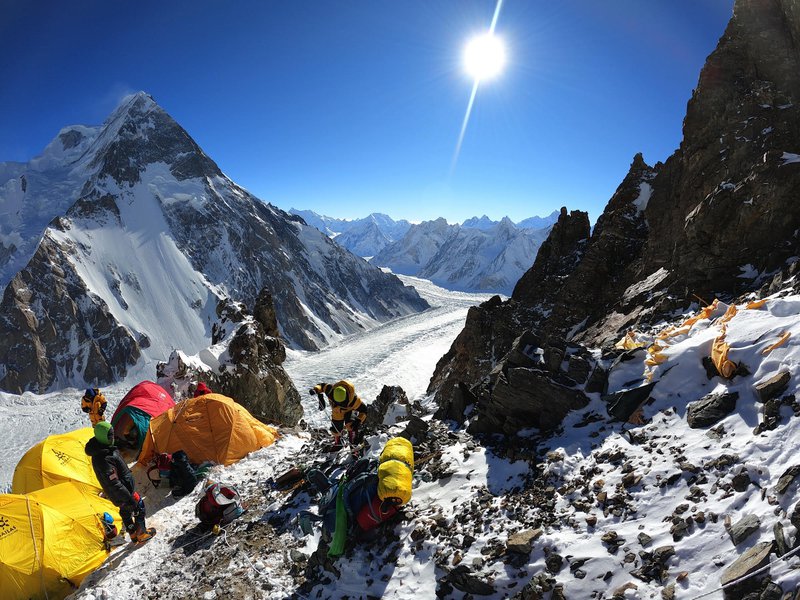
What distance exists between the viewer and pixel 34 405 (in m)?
72.7

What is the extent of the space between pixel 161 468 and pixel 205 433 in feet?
6.62

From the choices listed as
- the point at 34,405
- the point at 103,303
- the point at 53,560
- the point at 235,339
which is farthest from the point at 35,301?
the point at 53,560

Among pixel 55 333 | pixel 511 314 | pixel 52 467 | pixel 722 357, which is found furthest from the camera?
pixel 55 333

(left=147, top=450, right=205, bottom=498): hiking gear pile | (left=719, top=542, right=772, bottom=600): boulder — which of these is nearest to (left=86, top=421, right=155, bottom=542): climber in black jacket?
(left=147, top=450, right=205, bottom=498): hiking gear pile

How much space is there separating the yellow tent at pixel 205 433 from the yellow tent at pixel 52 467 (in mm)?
1770

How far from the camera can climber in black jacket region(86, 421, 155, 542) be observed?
32.8 ft

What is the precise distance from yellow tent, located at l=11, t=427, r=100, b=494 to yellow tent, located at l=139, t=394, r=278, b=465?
69.7 inches

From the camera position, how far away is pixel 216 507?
10.6m

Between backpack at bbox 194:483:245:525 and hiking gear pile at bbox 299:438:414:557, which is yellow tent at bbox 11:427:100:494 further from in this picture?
hiking gear pile at bbox 299:438:414:557

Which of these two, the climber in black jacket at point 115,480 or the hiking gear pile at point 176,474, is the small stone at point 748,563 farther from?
the hiking gear pile at point 176,474

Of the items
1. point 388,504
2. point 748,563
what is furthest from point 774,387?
point 388,504

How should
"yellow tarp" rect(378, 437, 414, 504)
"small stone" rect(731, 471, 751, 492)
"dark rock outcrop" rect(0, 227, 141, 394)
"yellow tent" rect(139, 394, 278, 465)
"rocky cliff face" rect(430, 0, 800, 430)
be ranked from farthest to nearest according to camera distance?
"dark rock outcrop" rect(0, 227, 141, 394), "rocky cliff face" rect(430, 0, 800, 430), "yellow tent" rect(139, 394, 278, 465), "yellow tarp" rect(378, 437, 414, 504), "small stone" rect(731, 471, 751, 492)

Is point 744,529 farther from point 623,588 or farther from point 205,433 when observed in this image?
point 205,433

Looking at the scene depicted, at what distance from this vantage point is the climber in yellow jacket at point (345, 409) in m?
13.5
